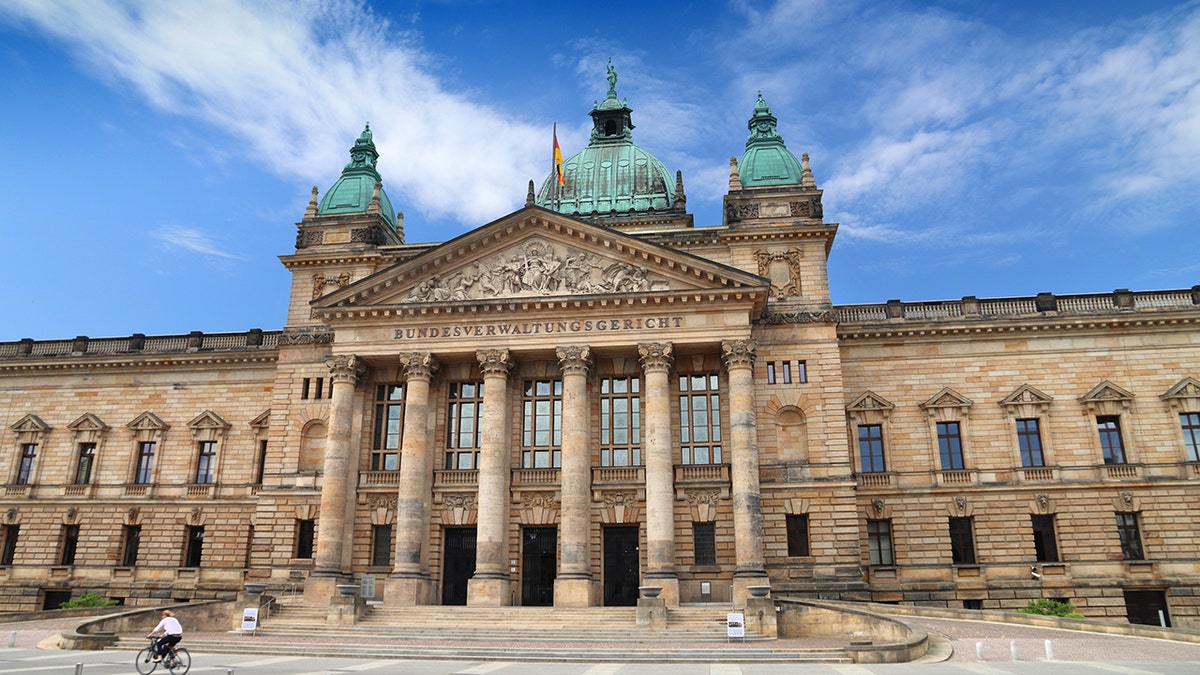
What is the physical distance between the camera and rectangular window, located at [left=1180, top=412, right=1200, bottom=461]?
4250 centimetres

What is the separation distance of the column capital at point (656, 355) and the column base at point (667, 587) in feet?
30.1

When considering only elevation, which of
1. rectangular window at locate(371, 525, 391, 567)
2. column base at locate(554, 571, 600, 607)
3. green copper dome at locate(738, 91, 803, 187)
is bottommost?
column base at locate(554, 571, 600, 607)

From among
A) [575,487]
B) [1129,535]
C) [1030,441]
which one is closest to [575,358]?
[575,487]

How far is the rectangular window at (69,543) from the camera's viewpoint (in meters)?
49.3

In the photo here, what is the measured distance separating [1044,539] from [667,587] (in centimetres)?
1964

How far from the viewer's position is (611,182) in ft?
175

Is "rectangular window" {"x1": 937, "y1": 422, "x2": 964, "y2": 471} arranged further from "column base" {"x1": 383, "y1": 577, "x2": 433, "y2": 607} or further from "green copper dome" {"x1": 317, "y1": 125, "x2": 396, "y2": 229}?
"green copper dome" {"x1": 317, "y1": 125, "x2": 396, "y2": 229}

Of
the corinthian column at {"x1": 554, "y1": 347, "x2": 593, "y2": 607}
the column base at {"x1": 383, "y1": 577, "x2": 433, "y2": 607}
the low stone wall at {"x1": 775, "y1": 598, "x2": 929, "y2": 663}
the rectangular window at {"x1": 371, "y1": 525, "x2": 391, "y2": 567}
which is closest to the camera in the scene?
the low stone wall at {"x1": 775, "y1": 598, "x2": 929, "y2": 663}

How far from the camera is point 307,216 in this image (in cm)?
4828

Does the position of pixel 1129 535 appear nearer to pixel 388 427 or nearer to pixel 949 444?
pixel 949 444

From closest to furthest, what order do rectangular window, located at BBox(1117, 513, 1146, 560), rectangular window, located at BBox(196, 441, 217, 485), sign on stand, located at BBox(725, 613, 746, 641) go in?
sign on stand, located at BBox(725, 613, 746, 641) < rectangular window, located at BBox(1117, 513, 1146, 560) < rectangular window, located at BBox(196, 441, 217, 485)

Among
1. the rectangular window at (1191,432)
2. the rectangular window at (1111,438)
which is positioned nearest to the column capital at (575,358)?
the rectangular window at (1111,438)

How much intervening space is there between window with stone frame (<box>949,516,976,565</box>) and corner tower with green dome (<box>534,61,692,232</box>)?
2104cm

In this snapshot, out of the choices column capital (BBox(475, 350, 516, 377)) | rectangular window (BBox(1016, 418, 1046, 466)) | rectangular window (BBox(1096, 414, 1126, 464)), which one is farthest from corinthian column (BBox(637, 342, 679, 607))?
rectangular window (BBox(1096, 414, 1126, 464))
